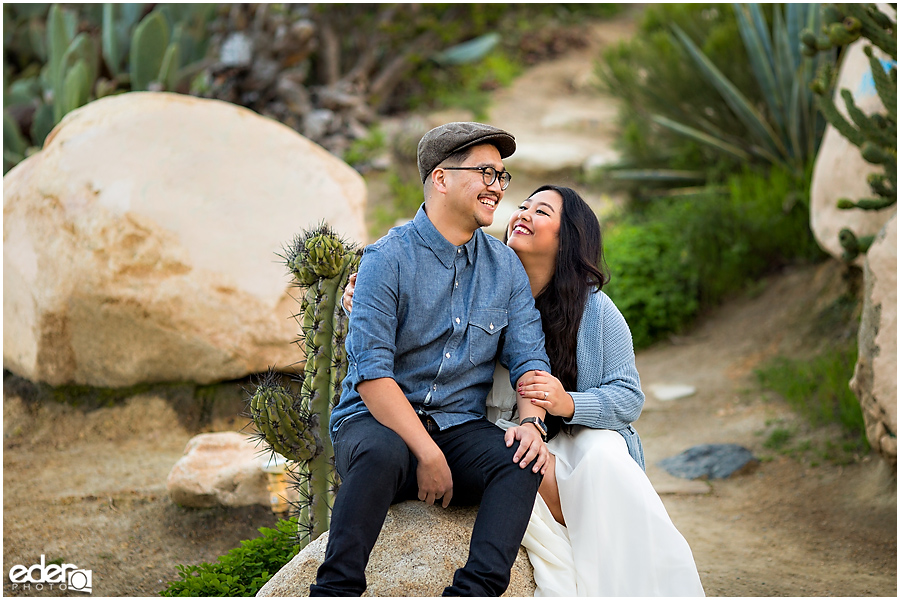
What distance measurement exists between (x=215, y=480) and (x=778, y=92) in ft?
19.9

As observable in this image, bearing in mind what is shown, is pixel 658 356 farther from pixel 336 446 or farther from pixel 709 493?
pixel 336 446

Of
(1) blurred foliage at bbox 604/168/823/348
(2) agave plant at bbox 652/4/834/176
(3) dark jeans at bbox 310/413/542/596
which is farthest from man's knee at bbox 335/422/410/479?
(2) agave plant at bbox 652/4/834/176

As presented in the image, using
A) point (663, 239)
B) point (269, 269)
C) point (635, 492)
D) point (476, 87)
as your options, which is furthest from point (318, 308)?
point (476, 87)

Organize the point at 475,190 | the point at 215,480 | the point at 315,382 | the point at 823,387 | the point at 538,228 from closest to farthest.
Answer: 1. the point at 475,190
2. the point at 538,228
3. the point at 315,382
4. the point at 215,480
5. the point at 823,387

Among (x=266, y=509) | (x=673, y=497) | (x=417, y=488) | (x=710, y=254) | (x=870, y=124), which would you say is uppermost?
(x=870, y=124)

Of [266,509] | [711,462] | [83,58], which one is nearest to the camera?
[266,509]

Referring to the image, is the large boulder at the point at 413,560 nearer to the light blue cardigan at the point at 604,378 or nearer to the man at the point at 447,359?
the man at the point at 447,359

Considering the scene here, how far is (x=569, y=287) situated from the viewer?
9.28 ft

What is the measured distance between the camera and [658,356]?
7.17 metres

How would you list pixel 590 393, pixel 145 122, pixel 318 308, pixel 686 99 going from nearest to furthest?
pixel 590 393 → pixel 318 308 → pixel 145 122 → pixel 686 99

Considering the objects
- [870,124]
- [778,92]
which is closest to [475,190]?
[870,124]

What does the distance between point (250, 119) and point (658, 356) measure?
4021 mm

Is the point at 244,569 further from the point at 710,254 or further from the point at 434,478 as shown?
the point at 710,254

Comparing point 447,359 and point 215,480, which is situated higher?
point 447,359
